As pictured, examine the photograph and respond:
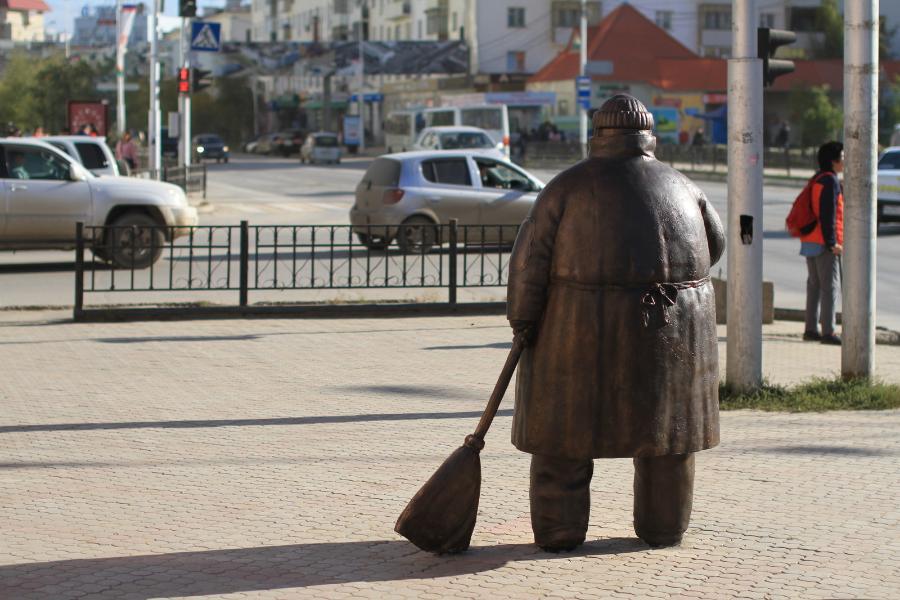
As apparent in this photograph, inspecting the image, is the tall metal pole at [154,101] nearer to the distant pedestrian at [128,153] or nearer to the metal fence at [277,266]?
the distant pedestrian at [128,153]

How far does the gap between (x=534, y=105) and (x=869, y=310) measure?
62.7 metres

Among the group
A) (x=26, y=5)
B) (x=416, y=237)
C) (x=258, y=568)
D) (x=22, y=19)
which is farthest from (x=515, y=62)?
(x=258, y=568)

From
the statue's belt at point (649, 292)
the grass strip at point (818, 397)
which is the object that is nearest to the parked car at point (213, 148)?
the grass strip at point (818, 397)

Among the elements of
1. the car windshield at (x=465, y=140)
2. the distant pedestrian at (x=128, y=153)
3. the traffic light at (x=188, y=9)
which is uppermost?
the traffic light at (x=188, y=9)

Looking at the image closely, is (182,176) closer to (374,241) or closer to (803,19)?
(374,241)

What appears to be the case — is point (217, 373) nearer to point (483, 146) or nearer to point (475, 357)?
point (475, 357)

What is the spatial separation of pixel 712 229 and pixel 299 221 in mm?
22531

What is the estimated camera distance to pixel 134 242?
48.5 feet

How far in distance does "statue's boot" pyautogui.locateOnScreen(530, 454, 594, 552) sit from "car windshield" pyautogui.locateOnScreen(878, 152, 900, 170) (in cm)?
2202

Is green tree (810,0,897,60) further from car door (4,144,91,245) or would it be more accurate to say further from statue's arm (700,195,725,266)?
statue's arm (700,195,725,266)

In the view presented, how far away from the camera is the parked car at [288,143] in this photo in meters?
77.1

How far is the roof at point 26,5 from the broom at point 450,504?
140 m

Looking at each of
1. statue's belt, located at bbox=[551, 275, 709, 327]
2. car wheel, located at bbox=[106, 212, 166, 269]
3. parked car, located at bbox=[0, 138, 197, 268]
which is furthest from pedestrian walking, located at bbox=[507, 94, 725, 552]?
parked car, located at bbox=[0, 138, 197, 268]

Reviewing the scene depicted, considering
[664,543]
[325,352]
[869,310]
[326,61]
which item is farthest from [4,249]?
[326,61]
